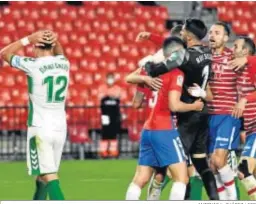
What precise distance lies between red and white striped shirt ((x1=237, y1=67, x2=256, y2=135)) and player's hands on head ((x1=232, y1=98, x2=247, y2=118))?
180mm

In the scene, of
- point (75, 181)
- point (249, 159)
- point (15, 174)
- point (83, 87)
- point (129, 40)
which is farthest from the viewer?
point (129, 40)

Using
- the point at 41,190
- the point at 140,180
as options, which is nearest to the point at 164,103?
the point at 140,180

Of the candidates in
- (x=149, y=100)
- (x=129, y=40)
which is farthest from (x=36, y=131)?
(x=129, y=40)

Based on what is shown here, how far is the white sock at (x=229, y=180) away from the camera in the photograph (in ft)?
37.4

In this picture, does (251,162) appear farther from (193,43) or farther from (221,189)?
(193,43)

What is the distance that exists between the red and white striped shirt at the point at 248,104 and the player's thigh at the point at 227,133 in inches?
5.1

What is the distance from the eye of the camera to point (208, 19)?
26.0m

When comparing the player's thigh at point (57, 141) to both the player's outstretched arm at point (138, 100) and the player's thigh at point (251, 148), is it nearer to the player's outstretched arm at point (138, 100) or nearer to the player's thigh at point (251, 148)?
the player's outstretched arm at point (138, 100)

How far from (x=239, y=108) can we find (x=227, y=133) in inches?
14.4

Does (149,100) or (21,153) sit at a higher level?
(149,100)

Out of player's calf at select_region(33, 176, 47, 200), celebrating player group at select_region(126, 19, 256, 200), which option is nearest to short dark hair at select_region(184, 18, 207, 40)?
celebrating player group at select_region(126, 19, 256, 200)

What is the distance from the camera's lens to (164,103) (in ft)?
32.5

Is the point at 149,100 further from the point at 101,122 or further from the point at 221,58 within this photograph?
the point at 101,122

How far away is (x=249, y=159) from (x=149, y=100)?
1.51m
